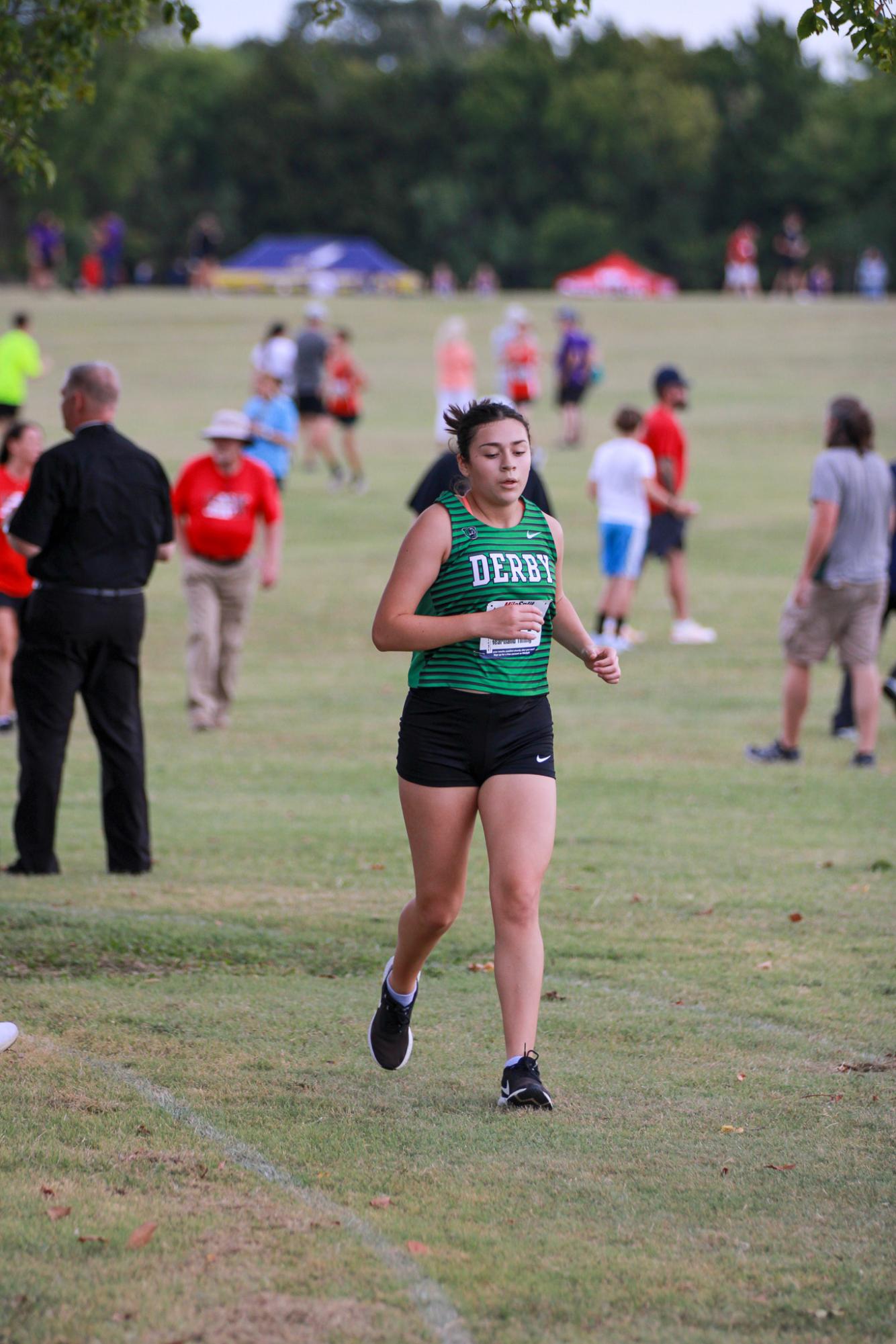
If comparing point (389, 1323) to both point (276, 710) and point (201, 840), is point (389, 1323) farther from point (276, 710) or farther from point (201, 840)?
point (276, 710)

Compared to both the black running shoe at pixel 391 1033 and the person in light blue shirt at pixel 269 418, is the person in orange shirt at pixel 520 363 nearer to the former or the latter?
the person in light blue shirt at pixel 269 418

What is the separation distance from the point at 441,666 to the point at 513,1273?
1.74 metres

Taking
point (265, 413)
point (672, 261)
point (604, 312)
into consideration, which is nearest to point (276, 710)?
point (265, 413)

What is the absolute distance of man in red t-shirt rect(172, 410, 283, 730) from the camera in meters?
11.7

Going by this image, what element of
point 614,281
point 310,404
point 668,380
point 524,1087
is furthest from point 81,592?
point 614,281

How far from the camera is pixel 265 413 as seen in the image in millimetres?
17375

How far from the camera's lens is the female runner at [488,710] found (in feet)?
16.2

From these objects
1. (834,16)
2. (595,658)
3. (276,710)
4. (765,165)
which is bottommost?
(276,710)

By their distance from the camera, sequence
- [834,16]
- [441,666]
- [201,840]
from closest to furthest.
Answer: [441,666]
[834,16]
[201,840]

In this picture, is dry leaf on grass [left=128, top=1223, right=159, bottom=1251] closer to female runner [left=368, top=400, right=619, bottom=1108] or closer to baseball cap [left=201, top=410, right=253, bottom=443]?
female runner [left=368, top=400, right=619, bottom=1108]

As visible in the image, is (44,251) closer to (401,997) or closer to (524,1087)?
(401,997)

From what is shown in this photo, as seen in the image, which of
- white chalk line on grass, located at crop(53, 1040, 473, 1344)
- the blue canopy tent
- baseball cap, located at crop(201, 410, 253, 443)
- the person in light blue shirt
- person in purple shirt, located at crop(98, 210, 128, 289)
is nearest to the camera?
white chalk line on grass, located at crop(53, 1040, 473, 1344)

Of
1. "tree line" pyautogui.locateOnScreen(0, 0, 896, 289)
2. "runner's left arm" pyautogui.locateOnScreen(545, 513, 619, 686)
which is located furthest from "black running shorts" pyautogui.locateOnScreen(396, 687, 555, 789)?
"tree line" pyautogui.locateOnScreen(0, 0, 896, 289)

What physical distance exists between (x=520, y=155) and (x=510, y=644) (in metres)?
89.3
